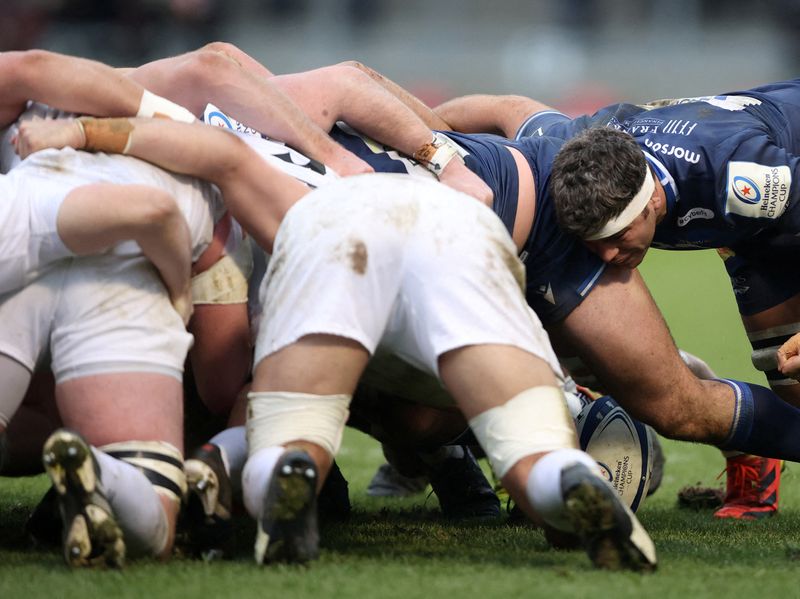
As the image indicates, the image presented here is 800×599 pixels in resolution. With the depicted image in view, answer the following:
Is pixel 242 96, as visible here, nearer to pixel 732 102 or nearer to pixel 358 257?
pixel 358 257

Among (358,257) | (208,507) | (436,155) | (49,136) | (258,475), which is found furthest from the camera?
(436,155)

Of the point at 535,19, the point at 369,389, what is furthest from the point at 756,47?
the point at 369,389

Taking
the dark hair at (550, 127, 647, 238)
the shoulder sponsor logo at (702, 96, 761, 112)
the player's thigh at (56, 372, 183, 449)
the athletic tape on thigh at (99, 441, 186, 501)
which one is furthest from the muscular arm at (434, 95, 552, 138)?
the athletic tape on thigh at (99, 441, 186, 501)

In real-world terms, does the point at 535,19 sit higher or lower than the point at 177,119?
lower

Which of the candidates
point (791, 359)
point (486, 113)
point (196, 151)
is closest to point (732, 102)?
point (486, 113)

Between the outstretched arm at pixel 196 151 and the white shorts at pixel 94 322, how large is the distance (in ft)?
1.06

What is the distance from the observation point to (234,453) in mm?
3479

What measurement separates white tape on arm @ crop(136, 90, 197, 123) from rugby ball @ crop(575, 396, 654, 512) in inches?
64.1

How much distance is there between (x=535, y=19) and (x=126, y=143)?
1615 cm

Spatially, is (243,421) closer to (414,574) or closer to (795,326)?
(414,574)

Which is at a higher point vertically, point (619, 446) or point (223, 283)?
point (223, 283)

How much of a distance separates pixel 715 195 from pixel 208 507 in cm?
201

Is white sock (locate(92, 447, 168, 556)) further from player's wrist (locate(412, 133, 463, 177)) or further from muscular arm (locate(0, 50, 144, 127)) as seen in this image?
player's wrist (locate(412, 133, 463, 177))

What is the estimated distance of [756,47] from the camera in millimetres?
18016
